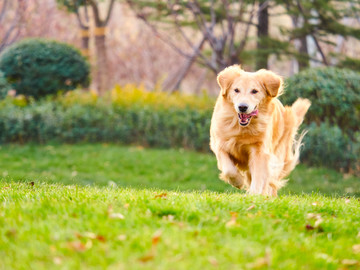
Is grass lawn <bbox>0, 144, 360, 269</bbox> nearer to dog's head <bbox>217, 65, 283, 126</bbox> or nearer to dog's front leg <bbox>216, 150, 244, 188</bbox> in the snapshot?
dog's front leg <bbox>216, 150, 244, 188</bbox>

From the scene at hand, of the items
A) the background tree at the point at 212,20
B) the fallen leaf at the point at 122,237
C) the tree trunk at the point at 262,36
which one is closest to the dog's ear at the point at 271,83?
the fallen leaf at the point at 122,237

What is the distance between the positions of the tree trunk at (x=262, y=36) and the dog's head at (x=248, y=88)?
7617 mm

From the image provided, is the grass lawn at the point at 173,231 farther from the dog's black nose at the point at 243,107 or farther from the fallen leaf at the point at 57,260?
the dog's black nose at the point at 243,107

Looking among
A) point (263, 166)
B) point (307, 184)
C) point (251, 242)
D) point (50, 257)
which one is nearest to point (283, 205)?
point (251, 242)

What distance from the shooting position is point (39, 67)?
13.6 m

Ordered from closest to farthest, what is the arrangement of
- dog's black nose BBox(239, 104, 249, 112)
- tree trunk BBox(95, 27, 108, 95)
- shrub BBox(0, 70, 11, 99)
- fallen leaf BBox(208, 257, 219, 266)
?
fallen leaf BBox(208, 257, 219, 266)
dog's black nose BBox(239, 104, 249, 112)
shrub BBox(0, 70, 11, 99)
tree trunk BBox(95, 27, 108, 95)

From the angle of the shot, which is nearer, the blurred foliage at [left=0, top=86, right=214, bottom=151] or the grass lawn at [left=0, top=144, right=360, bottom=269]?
the grass lawn at [left=0, top=144, right=360, bottom=269]

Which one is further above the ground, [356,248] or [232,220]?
[232,220]

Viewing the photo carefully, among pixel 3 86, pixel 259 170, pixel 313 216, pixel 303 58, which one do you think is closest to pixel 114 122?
pixel 3 86

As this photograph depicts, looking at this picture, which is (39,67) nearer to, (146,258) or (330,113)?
(330,113)

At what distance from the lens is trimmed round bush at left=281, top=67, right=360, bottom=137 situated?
1068 centimetres

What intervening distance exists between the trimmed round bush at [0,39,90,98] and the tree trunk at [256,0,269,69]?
4.85m

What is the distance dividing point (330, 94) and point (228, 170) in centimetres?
547

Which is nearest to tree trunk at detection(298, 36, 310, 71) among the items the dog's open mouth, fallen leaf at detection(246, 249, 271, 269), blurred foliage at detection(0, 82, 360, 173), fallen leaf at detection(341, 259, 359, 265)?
A: blurred foliage at detection(0, 82, 360, 173)
